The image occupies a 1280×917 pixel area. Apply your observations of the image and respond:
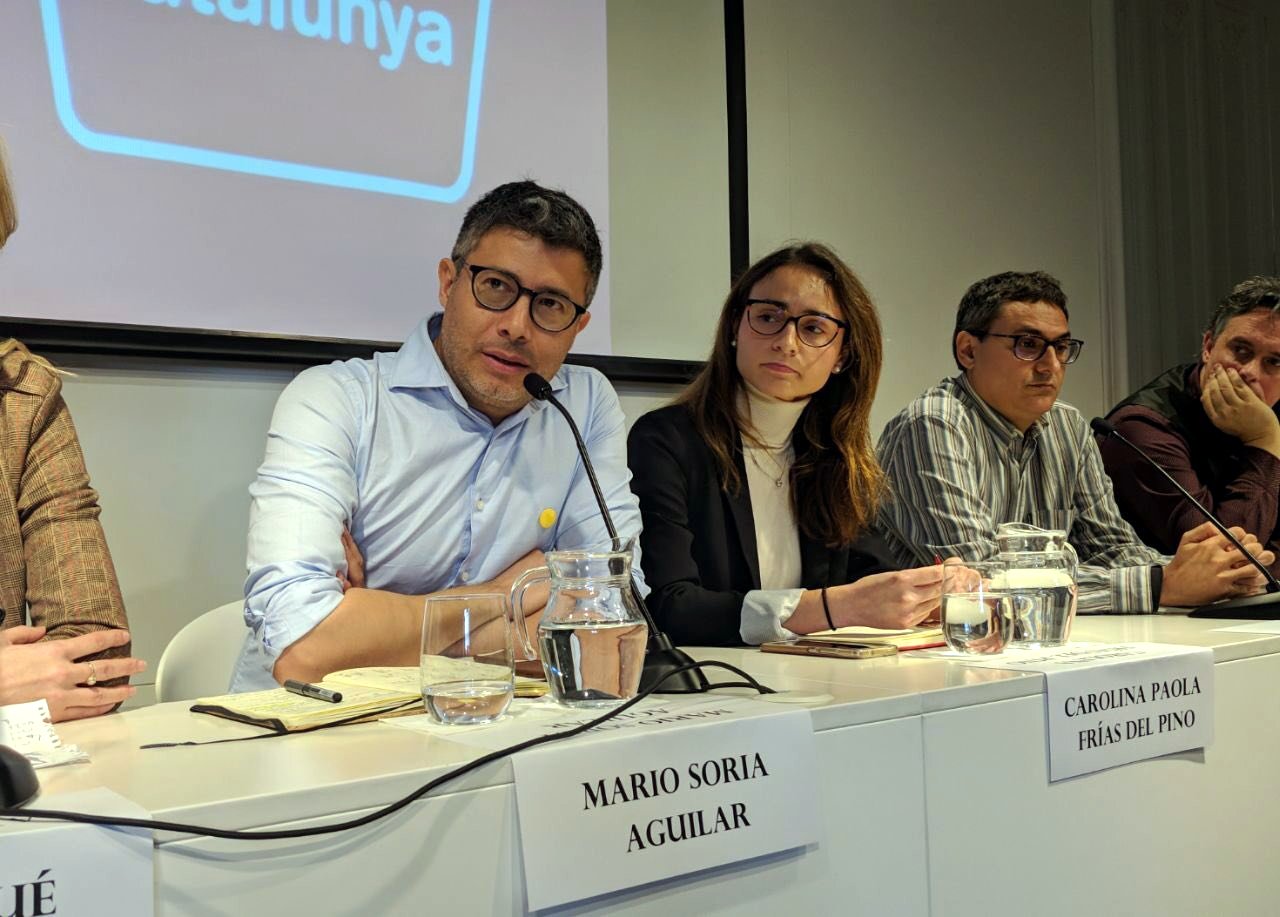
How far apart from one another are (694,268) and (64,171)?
4.48 ft

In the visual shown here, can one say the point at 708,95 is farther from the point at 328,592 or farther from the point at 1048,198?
the point at 328,592

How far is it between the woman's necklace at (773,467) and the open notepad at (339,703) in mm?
956

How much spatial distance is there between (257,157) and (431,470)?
2.76ft

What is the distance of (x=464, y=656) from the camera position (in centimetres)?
93

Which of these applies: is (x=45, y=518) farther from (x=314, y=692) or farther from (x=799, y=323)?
(x=799, y=323)

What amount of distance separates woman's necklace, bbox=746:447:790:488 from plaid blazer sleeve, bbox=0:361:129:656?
3.30 feet

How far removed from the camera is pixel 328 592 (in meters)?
1.33

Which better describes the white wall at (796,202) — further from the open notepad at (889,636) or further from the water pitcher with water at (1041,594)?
the water pitcher with water at (1041,594)

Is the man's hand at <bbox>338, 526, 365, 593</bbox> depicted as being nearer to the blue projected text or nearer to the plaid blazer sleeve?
the plaid blazer sleeve

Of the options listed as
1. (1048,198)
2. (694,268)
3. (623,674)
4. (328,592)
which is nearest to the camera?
(623,674)

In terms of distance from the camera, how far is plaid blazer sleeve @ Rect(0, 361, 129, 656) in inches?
58.5

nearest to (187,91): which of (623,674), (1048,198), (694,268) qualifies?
(694,268)

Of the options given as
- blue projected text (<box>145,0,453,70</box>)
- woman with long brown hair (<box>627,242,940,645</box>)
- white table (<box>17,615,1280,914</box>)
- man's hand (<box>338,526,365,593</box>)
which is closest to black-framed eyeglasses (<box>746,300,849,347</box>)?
woman with long brown hair (<box>627,242,940,645</box>)

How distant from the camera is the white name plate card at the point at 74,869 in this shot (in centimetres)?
62
